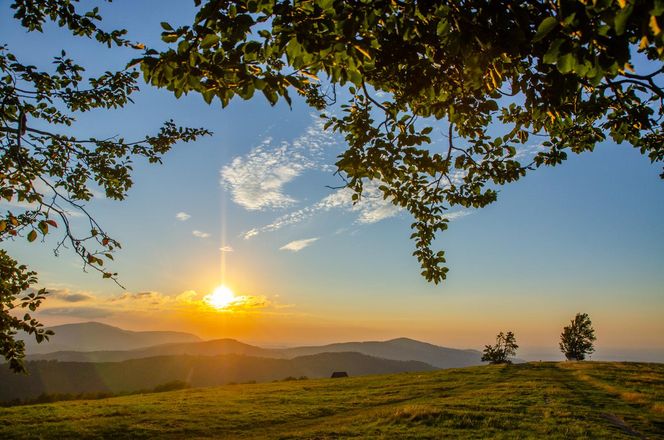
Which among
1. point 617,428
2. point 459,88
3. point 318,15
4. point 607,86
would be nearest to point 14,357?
point 318,15

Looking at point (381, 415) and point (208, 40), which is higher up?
point (208, 40)

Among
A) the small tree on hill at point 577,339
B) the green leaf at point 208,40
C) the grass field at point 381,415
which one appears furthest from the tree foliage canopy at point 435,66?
the small tree on hill at point 577,339

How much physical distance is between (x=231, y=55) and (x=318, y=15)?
115 cm

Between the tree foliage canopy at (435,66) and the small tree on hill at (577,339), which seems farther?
the small tree on hill at (577,339)

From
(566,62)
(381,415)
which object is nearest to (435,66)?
(566,62)

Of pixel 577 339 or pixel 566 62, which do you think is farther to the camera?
pixel 577 339

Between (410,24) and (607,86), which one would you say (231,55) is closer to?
(410,24)

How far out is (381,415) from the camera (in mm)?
23469

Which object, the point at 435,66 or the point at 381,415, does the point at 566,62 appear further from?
the point at 381,415

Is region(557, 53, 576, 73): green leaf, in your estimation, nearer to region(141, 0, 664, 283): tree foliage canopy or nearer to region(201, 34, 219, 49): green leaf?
region(141, 0, 664, 283): tree foliage canopy

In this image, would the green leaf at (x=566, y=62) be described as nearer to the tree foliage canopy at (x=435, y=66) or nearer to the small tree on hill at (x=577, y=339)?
the tree foliage canopy at (x=435, y=66)

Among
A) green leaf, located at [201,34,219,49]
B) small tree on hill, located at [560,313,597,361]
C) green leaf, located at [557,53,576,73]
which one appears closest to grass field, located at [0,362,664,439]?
green leaf, located at [557,53,576,73]

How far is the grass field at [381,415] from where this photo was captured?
19266 mm

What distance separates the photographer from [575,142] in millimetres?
8883
